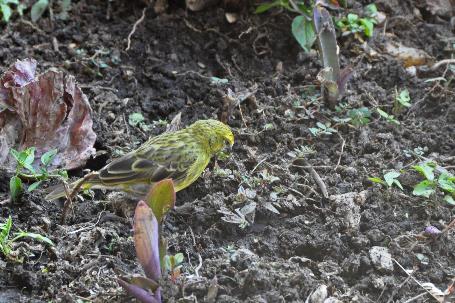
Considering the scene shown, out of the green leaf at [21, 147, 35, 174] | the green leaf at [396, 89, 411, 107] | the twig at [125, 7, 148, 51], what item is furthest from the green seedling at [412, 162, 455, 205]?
the twig at [125, 7, 148, 51]

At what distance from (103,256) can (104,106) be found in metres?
1.60

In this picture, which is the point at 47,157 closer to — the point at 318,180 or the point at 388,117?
the point at 318,180

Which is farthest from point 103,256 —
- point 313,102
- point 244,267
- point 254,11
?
point 254,11

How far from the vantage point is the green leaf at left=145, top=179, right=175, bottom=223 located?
4.02 meters

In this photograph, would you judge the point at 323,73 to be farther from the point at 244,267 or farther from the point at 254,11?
the point at 244,267

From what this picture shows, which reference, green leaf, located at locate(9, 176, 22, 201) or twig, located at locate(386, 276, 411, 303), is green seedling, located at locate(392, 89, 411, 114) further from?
green leaf, located at locate(9, 176, 22, 201)

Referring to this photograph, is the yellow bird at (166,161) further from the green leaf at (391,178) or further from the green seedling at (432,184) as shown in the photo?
the green seedling at (432,184)

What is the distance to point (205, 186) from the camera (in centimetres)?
511

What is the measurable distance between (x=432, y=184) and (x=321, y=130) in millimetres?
948

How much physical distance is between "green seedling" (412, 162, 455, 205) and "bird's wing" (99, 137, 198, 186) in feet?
4.48

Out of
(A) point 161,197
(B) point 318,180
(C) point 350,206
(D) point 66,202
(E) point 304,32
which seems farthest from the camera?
(E) point 304,32

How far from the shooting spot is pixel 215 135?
5160mm

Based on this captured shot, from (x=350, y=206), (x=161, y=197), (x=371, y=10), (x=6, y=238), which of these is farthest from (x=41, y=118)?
(x=371, y=10)

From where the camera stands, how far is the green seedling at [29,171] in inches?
186
